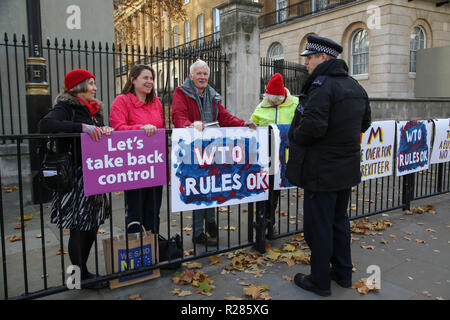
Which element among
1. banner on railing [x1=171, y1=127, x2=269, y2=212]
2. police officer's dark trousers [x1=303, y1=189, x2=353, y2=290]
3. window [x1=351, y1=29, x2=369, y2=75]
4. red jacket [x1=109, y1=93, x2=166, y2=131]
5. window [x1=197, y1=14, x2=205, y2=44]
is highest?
window [x1=197, y1=14, x2=205, y2=44]

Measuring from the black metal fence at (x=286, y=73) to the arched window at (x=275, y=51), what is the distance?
11.0 m

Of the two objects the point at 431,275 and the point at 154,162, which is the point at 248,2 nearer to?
the point at 154,162

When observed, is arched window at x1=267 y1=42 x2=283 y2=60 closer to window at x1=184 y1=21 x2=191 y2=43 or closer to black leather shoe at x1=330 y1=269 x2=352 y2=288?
window at x1=184 y1=21 x2=191 y2=43

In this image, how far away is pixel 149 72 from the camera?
3.70 meters

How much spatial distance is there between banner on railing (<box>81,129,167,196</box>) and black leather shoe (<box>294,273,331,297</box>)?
1524 millimetres

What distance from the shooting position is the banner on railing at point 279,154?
403 cm

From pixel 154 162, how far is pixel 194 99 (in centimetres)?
101

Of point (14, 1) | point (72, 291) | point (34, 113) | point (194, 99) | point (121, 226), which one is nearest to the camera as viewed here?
point (72, 291)

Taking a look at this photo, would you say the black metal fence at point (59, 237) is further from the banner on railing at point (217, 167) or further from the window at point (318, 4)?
the window at point (318, 4)

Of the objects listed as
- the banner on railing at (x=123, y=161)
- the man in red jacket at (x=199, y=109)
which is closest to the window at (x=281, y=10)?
the man in red jacket at (x=199, y=109)

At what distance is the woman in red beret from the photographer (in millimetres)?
3045

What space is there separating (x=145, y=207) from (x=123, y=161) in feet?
2.43

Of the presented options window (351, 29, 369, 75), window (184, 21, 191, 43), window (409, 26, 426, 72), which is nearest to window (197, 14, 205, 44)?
window (184, 21, 191, 43)
